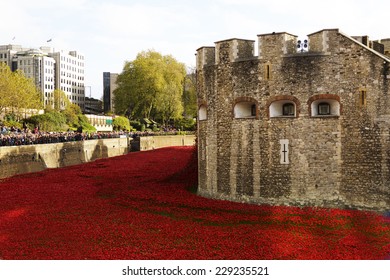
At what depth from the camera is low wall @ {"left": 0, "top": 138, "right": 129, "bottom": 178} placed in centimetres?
2892

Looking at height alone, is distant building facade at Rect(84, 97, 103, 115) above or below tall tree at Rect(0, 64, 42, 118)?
above

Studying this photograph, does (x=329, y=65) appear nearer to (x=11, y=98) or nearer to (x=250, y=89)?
(x=250, y=89)

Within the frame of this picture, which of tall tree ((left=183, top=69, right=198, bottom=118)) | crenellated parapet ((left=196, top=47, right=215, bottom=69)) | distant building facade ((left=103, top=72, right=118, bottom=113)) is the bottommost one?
crenellated parapet ((left=196, top=47, right=215, bottom=69))

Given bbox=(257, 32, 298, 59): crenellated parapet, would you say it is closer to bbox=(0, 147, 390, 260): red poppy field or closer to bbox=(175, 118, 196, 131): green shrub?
bbox=(0, 147, 390, 260): red poppy field

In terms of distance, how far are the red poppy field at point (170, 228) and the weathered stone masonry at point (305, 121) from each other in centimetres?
100

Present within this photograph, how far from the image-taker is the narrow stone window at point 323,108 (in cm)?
1748

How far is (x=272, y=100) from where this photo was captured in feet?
58.0

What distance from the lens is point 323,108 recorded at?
17.5 meters

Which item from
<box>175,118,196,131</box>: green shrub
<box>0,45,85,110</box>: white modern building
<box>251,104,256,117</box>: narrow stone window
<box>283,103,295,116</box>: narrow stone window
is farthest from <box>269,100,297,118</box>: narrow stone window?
<box>0,45,85,110</box>: white modern building

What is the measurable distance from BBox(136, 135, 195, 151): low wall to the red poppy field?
112ft

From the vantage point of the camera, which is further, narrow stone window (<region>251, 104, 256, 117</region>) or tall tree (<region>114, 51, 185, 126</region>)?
tall tree (<region>114, 51, 185, 126</region>)

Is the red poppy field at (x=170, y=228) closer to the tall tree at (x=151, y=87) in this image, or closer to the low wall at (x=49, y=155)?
the low wall at (x=49, y=155)

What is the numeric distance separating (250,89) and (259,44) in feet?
6.22

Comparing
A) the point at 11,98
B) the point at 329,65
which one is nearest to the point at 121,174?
the point at 329,65
